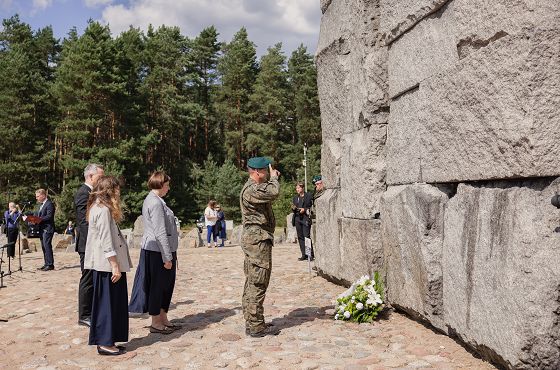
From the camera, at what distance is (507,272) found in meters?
3.83

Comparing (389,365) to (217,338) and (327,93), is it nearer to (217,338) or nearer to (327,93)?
(217,338)

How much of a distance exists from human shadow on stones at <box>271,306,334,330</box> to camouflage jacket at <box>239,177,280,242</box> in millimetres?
1112

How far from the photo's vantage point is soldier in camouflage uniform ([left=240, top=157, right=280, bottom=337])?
527 cm

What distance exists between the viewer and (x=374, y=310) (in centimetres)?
582

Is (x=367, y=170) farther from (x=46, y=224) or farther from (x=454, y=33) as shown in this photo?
(x=46, y=224)

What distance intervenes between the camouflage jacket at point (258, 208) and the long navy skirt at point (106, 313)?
4.66 ft

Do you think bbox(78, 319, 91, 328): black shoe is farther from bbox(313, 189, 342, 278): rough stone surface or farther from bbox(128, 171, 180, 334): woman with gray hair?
bbox(313, 189, 342, 278): rough stone surface

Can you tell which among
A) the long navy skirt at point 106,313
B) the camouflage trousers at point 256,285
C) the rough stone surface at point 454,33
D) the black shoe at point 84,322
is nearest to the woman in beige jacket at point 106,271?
the long navy skirt at point 106,313

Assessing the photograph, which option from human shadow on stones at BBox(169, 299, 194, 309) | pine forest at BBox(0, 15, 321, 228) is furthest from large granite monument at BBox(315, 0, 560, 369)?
pine forest at BBox(0, 15, 321, 228)

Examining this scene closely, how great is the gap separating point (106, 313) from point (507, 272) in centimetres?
352

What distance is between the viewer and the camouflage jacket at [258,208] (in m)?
5.35

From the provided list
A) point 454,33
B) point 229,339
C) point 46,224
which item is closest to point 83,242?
point 229,339

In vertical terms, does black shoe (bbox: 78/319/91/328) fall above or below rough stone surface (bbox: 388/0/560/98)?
below

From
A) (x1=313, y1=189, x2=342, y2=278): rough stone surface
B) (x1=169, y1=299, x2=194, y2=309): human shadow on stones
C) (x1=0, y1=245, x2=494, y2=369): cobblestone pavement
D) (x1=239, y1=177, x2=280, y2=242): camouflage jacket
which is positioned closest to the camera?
(x1=0, y1=245, x2=494, y2=369): cobblestone pavement
